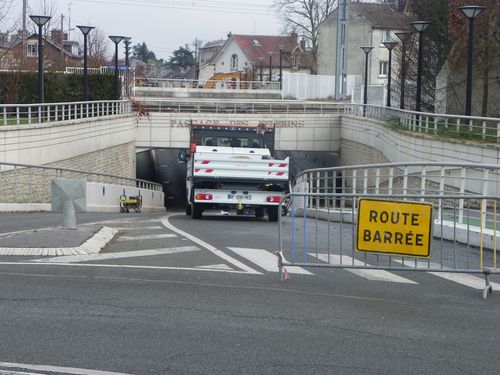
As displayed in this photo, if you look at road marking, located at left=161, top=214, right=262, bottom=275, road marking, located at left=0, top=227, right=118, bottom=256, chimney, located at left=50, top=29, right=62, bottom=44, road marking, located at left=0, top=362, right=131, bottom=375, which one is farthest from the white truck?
chimney, located at left=50, top=29, right=62, bottom=44

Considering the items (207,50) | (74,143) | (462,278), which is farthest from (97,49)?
(207,50)

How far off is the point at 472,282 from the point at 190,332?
179 inches

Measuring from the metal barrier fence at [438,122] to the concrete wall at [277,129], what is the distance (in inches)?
85.5

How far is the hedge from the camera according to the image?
1837 inches

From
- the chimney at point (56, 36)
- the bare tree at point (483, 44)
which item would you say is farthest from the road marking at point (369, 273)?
the chimney at point (56, 36)

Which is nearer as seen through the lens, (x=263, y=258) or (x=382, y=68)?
(x=263, y=258)

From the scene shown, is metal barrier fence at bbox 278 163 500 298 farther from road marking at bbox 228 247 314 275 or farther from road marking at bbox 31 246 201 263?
road marking at bbox 31 246 201 263

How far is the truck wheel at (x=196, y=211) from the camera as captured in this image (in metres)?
23.2

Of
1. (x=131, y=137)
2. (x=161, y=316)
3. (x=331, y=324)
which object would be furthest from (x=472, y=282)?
(x=131, y=137)

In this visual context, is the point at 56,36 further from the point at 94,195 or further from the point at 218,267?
the point at 218,267

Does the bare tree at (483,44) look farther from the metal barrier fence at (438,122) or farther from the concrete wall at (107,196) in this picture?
the concrete wall at (107,196)

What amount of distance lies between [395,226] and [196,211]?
545 inches

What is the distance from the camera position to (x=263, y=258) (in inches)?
496

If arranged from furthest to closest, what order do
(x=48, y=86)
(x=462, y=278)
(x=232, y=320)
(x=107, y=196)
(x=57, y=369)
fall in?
(x=48, y=86) → (x=107, y=196) → (x=462, y=278) → (x=232, y=320) → (x=57, y=369)
